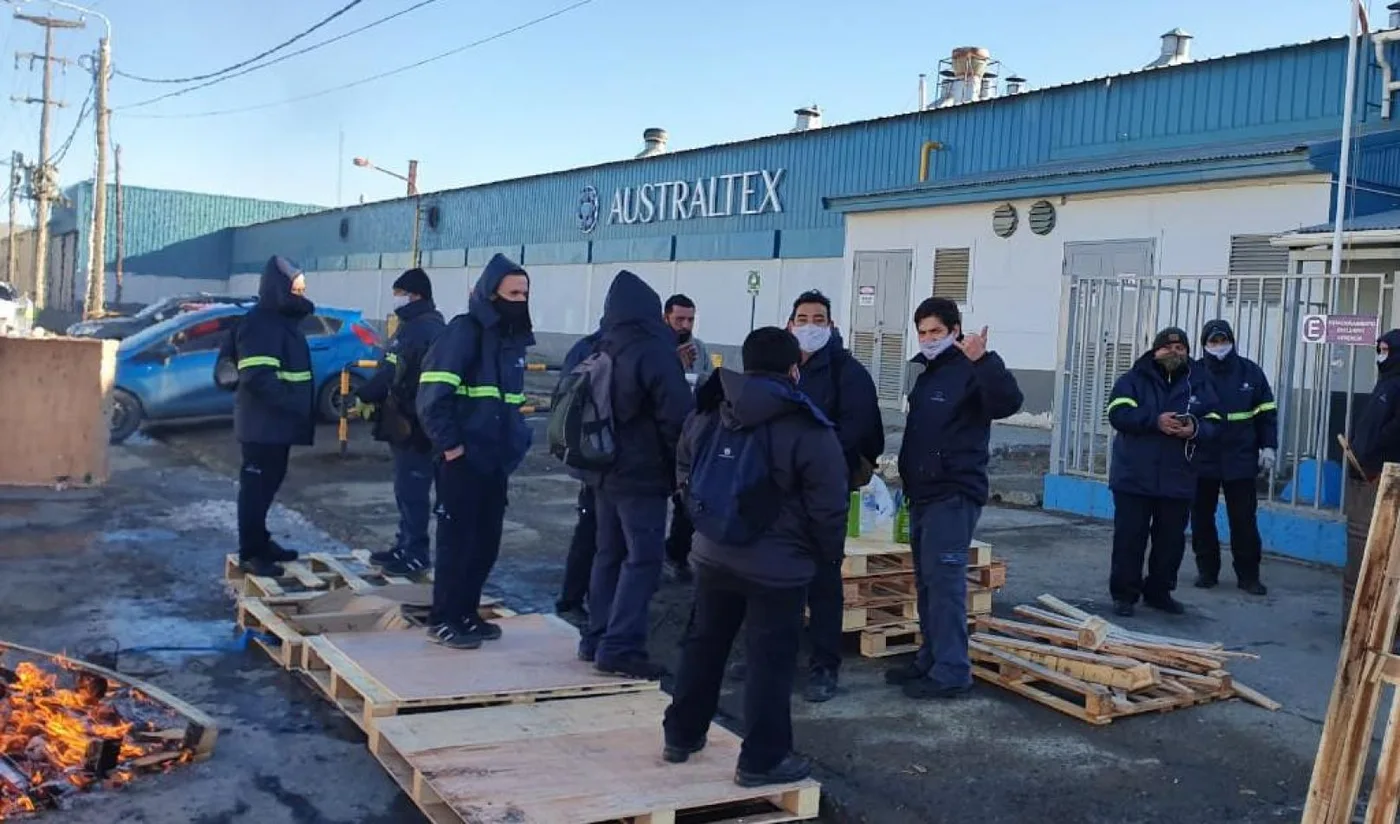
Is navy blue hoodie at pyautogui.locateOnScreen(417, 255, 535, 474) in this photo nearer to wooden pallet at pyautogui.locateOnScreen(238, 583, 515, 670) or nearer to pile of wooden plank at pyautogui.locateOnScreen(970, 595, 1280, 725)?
wooden pallet at pyautogui.locateOnScreen(238, 583, 515, 670)

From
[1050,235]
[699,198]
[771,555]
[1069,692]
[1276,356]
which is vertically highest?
[699,198]

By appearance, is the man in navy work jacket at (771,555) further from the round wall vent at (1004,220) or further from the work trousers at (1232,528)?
the round wall vent at (1004,220)

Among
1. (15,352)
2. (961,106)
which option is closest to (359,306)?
(961,106)

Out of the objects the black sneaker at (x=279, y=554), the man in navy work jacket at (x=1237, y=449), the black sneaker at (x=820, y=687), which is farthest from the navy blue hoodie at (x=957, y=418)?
the black sneaker at (x=279, y=554)

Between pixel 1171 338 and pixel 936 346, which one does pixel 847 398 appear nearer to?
pixel 936 346

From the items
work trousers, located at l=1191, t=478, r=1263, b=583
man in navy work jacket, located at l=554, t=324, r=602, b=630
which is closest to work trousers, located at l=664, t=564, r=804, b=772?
man in navy work jacket, located at l=554, t=324, r=602, b=630

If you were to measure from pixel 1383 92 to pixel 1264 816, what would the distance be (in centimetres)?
1377

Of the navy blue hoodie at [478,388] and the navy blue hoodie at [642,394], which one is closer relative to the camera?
the navy blue hoodie at [642,394]

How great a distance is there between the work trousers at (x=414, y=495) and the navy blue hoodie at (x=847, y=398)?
2.90 metres

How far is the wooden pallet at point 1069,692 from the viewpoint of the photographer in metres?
5.57

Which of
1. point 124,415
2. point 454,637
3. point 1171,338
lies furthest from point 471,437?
point 124,415

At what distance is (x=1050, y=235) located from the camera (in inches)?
669

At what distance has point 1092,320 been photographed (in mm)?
11562

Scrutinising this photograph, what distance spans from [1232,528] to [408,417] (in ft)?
18.7
